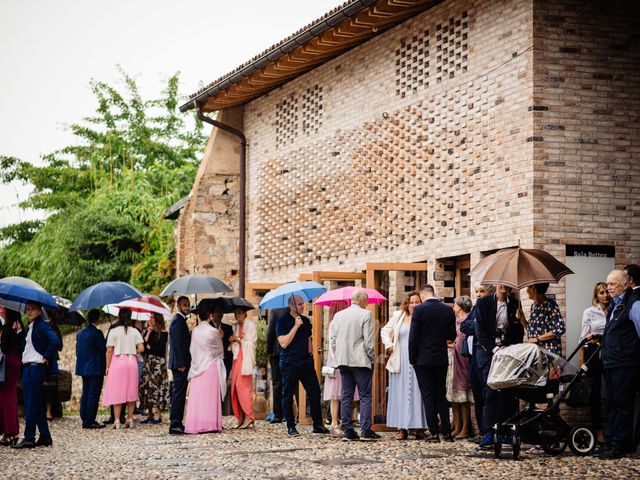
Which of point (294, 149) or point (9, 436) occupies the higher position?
point (294, 149)

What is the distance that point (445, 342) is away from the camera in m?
13.0

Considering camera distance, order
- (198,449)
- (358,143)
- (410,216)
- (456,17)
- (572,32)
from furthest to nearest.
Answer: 1. (358,143)
2. (410,216)
3. (456,17)
4. (572,32)
5. (198,449)

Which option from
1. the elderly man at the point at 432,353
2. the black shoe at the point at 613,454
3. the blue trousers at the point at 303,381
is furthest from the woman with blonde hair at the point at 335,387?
the black shoe at the point at 613,454

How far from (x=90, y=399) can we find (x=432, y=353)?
6228 millimetres

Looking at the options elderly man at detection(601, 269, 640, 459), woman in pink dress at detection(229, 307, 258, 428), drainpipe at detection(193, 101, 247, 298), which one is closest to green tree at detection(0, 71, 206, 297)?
drainpipe at detection(193, 101, 247, 298)

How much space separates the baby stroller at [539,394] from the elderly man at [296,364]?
3.70m

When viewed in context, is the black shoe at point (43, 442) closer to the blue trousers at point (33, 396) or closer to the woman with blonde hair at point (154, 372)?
the blue trousers at point (33, 396)

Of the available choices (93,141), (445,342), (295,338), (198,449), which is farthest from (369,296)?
(93,141)

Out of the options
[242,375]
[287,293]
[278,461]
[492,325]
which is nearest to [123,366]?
[242,375]

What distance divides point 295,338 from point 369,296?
46.4 inches

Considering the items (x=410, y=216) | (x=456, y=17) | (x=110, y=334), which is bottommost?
(x=110, y=334)

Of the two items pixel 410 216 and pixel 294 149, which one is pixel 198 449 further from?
pixel 294 149

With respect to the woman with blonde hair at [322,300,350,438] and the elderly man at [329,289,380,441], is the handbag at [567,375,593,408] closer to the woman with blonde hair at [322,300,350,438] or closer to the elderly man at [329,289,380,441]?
the elderly man at [329,289,380,441]

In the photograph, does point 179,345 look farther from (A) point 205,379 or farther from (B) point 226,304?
(B) point 226,304
